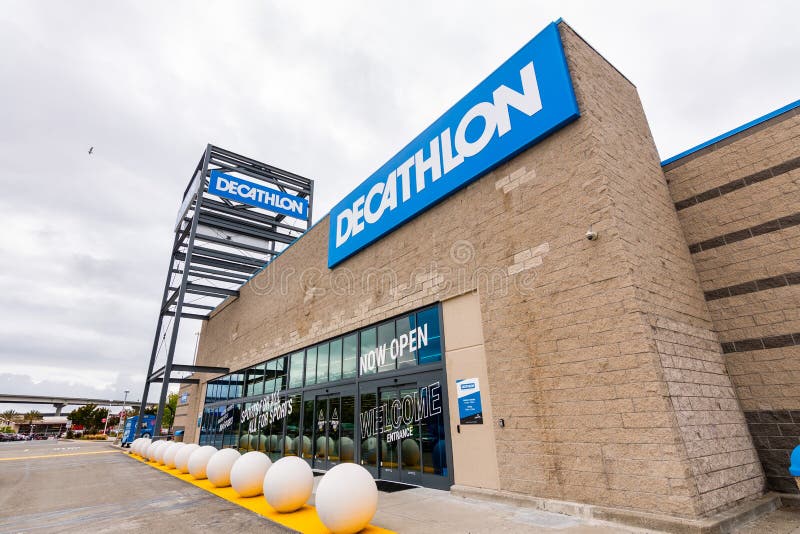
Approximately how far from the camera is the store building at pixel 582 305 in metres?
6.26

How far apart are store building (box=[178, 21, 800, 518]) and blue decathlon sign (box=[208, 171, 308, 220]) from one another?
58.7ft

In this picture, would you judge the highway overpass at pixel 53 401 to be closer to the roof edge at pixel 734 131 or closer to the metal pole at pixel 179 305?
the metal pole at pixel 179 305

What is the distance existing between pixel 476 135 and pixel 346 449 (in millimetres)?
10068

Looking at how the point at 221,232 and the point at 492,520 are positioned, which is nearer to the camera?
the point at 492,520

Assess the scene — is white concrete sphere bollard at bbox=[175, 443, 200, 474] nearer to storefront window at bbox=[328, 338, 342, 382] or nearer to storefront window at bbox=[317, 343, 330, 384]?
storefront window at bbox=[317, 343, 330, 384]

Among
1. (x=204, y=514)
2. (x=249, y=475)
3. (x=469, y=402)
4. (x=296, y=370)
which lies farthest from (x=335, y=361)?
(x=204, y=514)

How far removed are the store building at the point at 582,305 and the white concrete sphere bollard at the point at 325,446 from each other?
115cm

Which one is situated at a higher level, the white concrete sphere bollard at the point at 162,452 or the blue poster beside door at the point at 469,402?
the blue poster beside door at the point at 469,402

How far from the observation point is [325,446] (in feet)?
44.3

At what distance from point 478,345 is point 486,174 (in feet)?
13.4

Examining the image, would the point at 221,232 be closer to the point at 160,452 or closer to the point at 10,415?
the point at 160,452

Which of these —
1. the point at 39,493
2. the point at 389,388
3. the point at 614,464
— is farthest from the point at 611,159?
the point at 39,493

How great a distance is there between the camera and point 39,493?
10.5 m

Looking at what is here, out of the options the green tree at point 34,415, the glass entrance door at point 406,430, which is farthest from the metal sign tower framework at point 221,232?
the green tree at point 34,415
